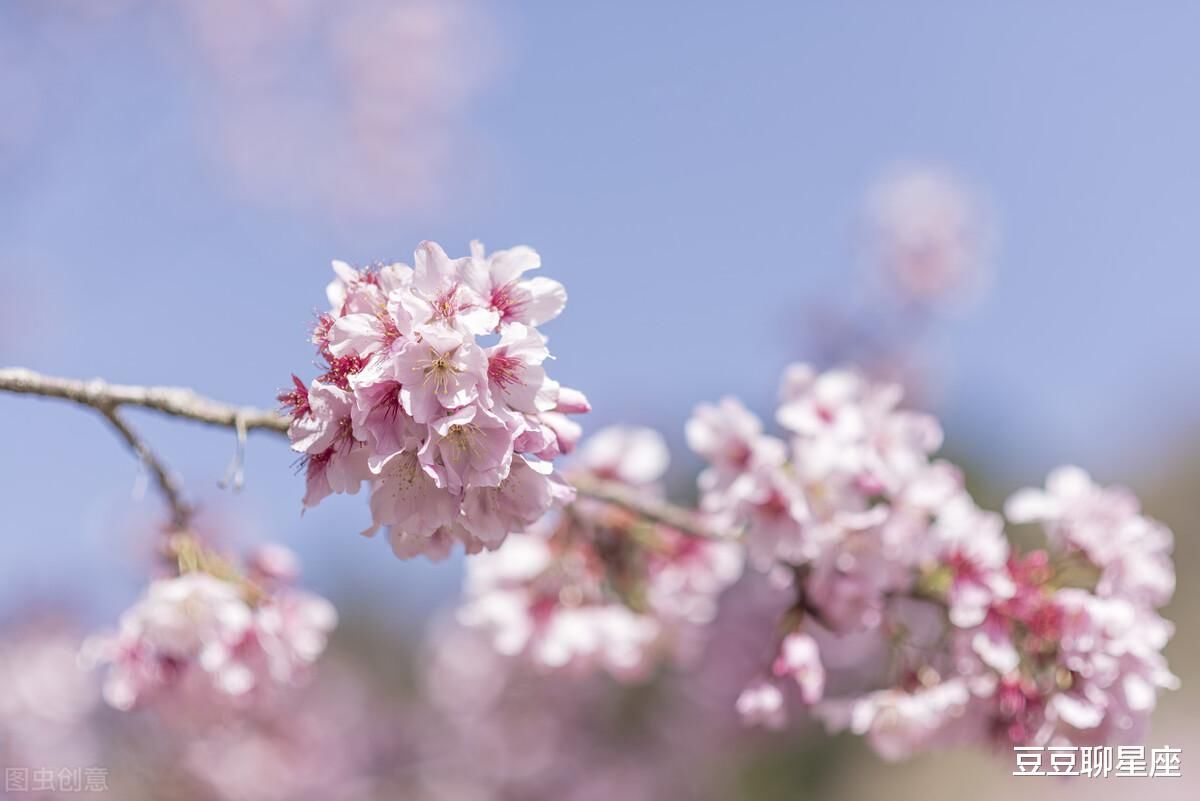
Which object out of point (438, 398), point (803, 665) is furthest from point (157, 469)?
point (803, 665)

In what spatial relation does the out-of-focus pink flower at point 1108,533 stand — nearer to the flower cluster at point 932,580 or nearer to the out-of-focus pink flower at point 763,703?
the flower cluster at point 932,580

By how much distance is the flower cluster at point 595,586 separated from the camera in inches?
114

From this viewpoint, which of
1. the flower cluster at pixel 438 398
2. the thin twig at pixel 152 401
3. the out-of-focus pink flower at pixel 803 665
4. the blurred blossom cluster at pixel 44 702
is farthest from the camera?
the blurred blossom cluster at pixel 44 702

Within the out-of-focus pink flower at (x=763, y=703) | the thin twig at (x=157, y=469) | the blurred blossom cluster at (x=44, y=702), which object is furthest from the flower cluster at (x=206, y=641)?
the blurred blossom cluster at (x=44, y=702)

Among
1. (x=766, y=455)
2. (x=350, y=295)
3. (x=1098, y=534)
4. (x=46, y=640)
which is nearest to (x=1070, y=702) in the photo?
(x=1098, y=534)

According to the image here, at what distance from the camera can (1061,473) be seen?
2553mm

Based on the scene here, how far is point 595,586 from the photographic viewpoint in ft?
9.77

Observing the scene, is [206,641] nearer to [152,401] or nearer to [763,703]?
[152,401]

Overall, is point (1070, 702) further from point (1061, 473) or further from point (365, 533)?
point (365, 533)

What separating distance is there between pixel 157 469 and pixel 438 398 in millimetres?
1042

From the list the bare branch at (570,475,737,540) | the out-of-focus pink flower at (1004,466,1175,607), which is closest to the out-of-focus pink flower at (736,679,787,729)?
the bare branch at (570,475,737,540)

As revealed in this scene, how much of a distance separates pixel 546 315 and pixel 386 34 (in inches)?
350

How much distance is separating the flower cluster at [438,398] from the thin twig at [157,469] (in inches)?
24.2

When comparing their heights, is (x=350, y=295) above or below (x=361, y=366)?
above
